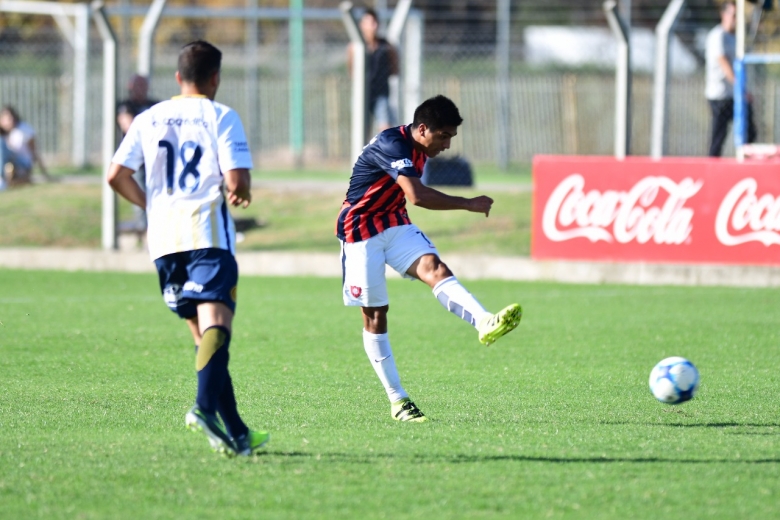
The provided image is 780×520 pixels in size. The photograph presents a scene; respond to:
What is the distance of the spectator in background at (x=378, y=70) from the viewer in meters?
16.2

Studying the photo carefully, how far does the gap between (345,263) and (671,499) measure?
268 cm

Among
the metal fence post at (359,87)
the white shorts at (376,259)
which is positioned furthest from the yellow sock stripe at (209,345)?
the metal fence post at (359,87)

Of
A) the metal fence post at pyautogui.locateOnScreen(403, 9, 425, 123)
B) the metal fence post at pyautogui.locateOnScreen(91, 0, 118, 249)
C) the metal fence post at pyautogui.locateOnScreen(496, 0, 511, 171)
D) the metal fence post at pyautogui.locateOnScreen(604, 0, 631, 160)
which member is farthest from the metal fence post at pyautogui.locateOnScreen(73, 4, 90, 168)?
the metal fence post at pyautogui.locateOnScreen(604, 0, 631, 160)

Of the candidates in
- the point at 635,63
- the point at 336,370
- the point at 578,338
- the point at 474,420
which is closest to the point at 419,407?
the point at 474,420

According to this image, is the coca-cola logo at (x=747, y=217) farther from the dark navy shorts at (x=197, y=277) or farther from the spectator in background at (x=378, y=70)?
the dark navy shorts at (x=197, y=277)

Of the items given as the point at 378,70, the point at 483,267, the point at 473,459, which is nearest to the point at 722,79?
the point at 483,267

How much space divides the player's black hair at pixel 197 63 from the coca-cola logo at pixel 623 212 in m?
9.21

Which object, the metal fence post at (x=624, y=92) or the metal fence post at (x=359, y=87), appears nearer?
the metal fence post at (x=624, y=92)

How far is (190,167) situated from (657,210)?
9.32m

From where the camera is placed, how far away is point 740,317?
10.9 meters

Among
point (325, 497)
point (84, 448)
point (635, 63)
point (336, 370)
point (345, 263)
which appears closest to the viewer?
point (325, 497)

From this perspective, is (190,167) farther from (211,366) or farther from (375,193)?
(375,193)

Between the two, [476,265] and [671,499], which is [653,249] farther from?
[671,499]

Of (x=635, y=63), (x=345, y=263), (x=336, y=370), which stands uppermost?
(x=635, y=63)
